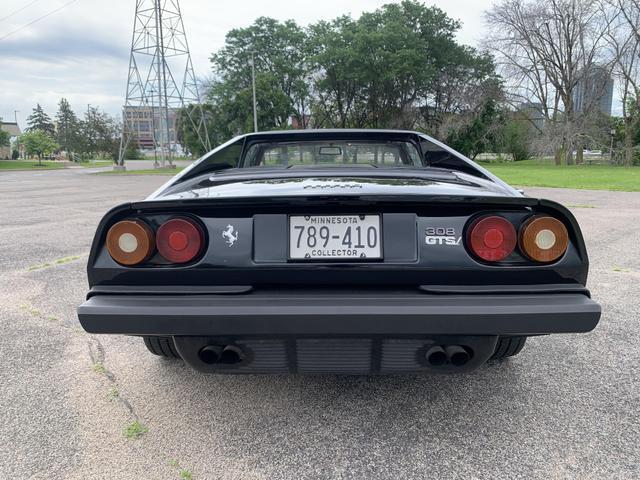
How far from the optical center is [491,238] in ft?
5.77

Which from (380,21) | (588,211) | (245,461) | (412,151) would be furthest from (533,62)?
(245,461)

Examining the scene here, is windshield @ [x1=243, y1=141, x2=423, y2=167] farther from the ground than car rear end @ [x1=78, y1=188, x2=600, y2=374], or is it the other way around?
windshield @ [x1=243, y1=141, x2=423, y2=167]

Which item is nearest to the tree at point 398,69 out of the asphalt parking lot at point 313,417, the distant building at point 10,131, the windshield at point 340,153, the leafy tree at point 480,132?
the leafy tree at point 480,132

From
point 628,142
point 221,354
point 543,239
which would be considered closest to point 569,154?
point 628,142

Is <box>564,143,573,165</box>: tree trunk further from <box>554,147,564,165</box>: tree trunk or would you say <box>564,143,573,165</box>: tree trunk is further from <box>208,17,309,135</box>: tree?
<box>208,17,309,135</box>: tree

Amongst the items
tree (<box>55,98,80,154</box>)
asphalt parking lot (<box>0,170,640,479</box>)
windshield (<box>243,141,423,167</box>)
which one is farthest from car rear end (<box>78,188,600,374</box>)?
tree (<box>55,98,80,154</box>)

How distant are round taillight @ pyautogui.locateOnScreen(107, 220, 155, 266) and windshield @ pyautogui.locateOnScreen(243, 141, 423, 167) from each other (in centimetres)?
153

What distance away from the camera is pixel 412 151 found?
3.25 metres

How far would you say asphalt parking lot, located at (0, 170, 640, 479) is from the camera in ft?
5.74

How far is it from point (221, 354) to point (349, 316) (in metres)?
Result: 0.57

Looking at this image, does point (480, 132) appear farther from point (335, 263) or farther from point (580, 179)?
point (335, 263)

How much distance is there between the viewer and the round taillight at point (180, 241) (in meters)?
1.79

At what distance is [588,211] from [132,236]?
31.8 feet

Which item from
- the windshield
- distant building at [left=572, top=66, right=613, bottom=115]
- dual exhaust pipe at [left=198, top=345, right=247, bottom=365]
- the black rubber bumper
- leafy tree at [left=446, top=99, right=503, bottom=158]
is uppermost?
distant building at [left=572, top=66, right=613, bottom=115]
